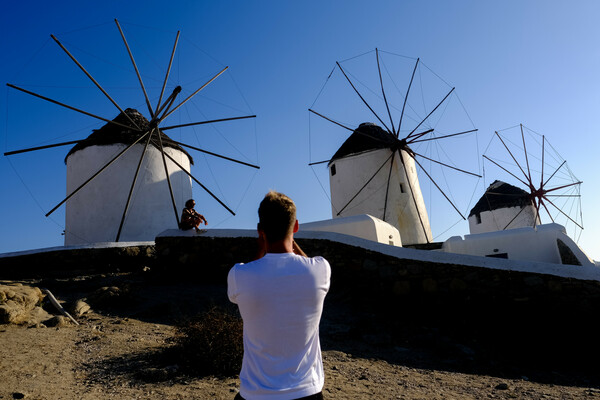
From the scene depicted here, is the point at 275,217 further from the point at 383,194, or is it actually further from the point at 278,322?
the point at 383,194

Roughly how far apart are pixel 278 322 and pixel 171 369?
2.54 m

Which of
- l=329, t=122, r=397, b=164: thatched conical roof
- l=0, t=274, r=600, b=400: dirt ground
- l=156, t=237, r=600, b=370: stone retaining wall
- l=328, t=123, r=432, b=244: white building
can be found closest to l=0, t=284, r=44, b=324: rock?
l=0, t=274, r=600, b=400: dirt ground

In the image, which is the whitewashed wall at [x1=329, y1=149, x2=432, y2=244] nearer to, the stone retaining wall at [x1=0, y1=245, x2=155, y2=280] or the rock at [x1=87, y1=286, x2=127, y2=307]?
the stone retaining wall at [x1=0, y1=245, x2=155, y2=280]

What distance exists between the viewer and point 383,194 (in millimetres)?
15438

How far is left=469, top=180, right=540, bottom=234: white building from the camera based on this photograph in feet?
65.8

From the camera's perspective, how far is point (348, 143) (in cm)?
1681

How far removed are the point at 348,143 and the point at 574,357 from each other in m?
12.5

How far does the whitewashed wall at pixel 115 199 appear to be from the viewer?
12609 millimetres

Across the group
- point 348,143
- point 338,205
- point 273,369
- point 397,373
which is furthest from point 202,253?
point 348,143

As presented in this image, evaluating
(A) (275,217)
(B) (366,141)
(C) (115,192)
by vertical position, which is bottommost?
(A) (275,217)

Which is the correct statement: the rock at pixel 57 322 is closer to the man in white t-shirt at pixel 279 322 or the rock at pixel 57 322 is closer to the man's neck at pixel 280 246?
the man in white t-shirt at pixel 279 322

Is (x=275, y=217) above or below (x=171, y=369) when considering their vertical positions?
above

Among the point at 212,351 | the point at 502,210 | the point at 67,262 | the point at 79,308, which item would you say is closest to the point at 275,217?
the point at 212,351

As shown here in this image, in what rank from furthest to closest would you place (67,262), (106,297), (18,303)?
(67,262), (106,297), (18,303)
